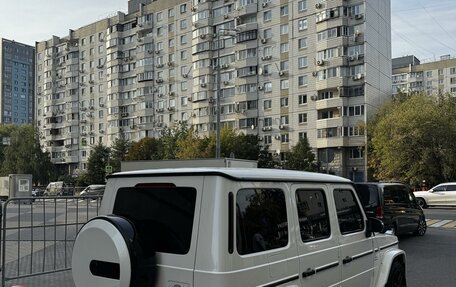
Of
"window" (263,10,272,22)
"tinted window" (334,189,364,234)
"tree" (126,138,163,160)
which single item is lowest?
"tinted window" (334,189,364,234)

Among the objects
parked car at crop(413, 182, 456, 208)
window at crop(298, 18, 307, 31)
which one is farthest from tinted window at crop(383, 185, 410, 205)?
window at crop(298, 18, 307, 31)

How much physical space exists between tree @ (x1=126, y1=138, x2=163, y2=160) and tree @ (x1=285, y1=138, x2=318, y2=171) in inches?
885

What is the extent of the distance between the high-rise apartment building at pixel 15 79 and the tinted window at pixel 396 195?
125 meters

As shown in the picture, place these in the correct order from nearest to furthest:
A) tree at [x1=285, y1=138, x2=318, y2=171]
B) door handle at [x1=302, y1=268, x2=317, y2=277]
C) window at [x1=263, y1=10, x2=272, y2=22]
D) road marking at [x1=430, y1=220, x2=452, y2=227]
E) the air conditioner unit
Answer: door handle at [x1=302, y1=268, x2=317, y2=277], road marking at [x1=430, y1=220, x2=452, y2=227], tree at [x1=285, y1=138, x2=318, y2=171], the air conditioner unit, window at [x1=263, y1=10, x2=272, y2=22]

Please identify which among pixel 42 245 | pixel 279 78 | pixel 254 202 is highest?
pixel 279 78

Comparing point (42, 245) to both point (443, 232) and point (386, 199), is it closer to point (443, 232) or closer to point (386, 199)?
point (386, 199)

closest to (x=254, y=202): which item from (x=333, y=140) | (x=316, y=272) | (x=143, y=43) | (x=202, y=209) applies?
(x=202, y=209)

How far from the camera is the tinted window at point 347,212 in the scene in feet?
15.4

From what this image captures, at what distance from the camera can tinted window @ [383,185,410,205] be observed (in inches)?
521

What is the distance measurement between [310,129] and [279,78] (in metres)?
8.58

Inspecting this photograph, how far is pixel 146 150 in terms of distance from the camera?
7456 cm

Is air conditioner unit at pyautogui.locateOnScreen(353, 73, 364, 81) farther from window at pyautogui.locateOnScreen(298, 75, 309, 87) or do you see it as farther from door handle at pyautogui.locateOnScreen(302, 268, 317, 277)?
door handle at pyautogui.locateOnScreen(302, 268, 317, 277)

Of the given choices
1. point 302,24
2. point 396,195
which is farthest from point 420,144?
point 396,195

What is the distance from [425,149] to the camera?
47.8 meters
